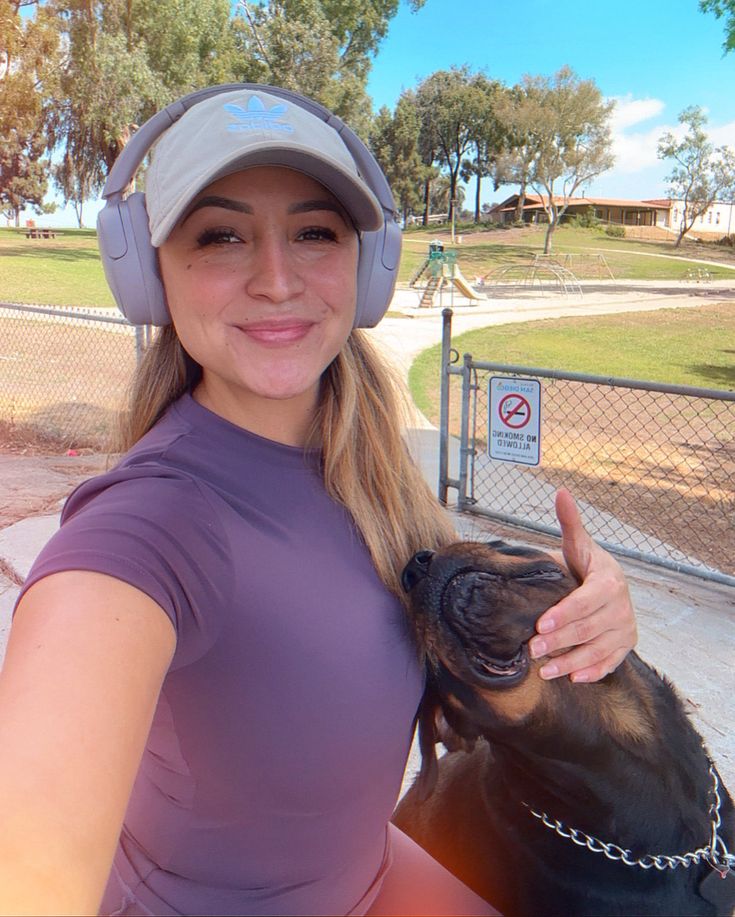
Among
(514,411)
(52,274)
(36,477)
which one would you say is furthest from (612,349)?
(52,274)

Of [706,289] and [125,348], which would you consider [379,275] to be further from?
[706,289]

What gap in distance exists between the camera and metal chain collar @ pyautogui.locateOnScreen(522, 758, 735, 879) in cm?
152

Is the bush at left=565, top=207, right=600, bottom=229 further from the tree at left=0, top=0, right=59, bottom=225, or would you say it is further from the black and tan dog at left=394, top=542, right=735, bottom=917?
the black and tan dog at left=394, top=542, right=735, bottom=917

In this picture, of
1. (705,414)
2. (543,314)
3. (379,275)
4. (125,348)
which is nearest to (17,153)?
(543,314)

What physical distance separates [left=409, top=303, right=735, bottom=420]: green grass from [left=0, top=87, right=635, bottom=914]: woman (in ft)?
26.9

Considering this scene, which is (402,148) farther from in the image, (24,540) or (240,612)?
(240,612)

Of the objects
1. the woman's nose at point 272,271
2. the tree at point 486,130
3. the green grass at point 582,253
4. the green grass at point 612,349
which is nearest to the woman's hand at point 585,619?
the woman's nose at point 272,271

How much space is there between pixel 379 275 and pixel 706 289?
3353 centimetres

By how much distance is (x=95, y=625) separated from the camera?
0.94 metres

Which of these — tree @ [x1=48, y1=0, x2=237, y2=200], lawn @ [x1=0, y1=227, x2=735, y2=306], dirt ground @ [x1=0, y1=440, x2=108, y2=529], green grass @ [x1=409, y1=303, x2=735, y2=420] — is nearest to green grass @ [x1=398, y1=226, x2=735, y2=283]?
lawn @ [x1=0, y1=227, x2=735, y2=306]

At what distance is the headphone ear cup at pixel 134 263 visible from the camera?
4.92ft

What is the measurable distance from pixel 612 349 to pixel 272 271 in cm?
1526

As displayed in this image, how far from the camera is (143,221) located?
59.4 inches

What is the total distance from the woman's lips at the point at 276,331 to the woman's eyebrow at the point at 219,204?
19 centimetres
